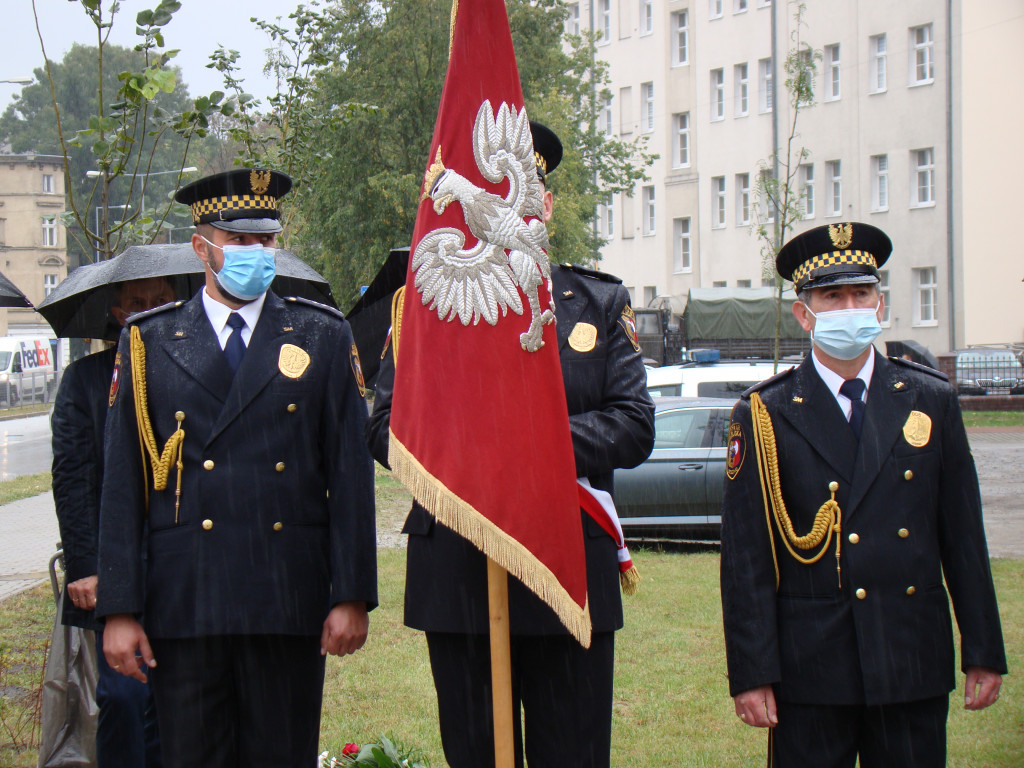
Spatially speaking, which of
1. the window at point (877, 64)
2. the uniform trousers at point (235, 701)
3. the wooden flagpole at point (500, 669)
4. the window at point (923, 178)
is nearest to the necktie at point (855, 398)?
the wooden flagpole at point (500, 669)

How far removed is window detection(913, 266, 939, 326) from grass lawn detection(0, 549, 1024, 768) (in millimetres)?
29886

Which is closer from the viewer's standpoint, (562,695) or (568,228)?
(562,695)

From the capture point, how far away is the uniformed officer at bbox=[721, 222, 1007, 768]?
3.16 meters

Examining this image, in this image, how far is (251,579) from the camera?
3.29m

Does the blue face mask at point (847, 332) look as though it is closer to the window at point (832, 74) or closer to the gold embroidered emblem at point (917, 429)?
the gold embroidered emblem at point (917, 429)

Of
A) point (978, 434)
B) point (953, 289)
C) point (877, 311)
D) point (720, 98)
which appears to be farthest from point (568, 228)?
point (877, 311)

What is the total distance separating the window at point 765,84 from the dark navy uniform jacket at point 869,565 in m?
40.7

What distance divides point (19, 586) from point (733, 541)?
8537 mm

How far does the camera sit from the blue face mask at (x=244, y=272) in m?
3.46

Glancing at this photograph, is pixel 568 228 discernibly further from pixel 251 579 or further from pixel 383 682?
pixel 251 579

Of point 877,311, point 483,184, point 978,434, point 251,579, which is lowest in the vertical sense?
point 978,434

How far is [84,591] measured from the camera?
407 cm

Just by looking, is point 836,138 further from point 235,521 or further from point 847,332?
point 235,521

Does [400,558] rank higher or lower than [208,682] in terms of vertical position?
lower
